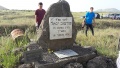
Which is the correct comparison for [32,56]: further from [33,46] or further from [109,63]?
[109,63]

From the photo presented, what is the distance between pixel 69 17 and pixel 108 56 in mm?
1849

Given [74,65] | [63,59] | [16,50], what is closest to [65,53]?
[63,59]

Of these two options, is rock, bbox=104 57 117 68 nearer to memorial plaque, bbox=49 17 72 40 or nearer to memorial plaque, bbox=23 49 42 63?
memorial plaque, bbox=49 17 72 40

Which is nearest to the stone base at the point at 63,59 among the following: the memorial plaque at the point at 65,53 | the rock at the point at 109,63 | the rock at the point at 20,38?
the memorial plaque at the point at 65,53

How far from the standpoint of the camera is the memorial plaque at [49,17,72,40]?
24.6ft

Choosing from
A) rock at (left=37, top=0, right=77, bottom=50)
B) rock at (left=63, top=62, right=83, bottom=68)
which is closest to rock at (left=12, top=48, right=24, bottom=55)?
rock at (left=37, top=0, right=77, bottom=50)

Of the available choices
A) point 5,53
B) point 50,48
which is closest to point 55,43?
point 50,48

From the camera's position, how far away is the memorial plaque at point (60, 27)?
7506mm

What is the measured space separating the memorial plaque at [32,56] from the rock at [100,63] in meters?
1.48

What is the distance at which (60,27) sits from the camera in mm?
7652

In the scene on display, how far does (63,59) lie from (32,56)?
0.90 meters

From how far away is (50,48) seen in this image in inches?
296

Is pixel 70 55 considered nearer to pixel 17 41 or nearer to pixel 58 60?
pixel 58 60

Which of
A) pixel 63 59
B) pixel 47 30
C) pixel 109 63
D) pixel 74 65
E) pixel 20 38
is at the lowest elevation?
pixel 109 63
